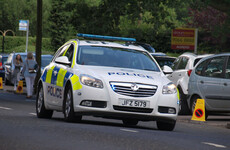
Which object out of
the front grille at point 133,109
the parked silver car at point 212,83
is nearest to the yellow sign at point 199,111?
the parked silver car at point 212,83

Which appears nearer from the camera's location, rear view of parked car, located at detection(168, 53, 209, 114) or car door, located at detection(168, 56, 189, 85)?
rear view of parked car, located at detection(168, 53, 209, 114)

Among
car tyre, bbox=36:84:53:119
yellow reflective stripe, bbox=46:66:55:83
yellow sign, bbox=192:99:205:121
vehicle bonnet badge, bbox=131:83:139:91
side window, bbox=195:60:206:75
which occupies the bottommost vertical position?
yellow sign, bbox=192:99:205:121

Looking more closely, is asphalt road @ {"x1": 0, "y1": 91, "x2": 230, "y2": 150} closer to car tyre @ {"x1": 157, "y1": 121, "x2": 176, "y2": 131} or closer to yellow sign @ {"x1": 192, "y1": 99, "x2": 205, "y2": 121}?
car tyre @ {"x1": 157, "y1": 121, "x2": 176, "y2": 131}

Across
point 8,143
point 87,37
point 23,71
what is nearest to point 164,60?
point 23,71

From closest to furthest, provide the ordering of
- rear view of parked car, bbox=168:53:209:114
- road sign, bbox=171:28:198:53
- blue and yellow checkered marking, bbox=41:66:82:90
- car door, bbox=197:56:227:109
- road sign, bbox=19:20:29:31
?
1. blue and yellow checkered marking, bbox=41:66:82:90
2. car door, bbox=197:56:227:109
3. rear view of parked car, bbox=168:53:209:114
4. road sign, bbox=171:28:198:53
5. road sign, bbox=19:20:29:31

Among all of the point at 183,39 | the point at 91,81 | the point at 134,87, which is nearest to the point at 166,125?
the point at 134,87

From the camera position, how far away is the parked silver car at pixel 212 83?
17.5m

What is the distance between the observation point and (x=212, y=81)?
58.5 ft

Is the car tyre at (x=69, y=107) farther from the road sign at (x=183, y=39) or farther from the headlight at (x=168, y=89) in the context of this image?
the road sign at (x=183, y=39)

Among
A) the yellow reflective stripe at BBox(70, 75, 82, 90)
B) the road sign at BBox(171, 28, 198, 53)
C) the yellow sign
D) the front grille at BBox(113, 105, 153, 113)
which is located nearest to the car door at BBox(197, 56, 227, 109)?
the yellow sign

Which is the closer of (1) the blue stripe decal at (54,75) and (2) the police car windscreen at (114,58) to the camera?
(2) the police car windscreen at (114,58)

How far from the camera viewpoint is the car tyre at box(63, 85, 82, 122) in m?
12.7

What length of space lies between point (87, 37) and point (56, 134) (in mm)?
5058

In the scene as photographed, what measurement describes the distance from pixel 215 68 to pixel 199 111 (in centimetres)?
123
